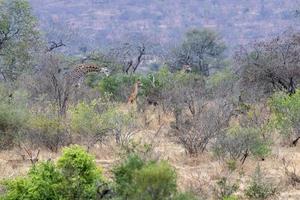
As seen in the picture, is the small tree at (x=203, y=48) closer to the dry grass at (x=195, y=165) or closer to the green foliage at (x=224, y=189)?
the dry grass at (x=195, y=165)

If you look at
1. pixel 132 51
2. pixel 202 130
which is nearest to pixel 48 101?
pixel 202 130

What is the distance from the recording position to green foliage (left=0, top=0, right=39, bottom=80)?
66.3ft

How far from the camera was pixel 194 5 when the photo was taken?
77.5 m

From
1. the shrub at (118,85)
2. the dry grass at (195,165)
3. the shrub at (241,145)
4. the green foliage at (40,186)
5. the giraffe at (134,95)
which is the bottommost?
the shrub at (118,85)

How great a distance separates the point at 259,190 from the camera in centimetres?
1002

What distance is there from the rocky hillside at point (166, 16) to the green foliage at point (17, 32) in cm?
4376

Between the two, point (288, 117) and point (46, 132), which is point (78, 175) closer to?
point (46, 132)

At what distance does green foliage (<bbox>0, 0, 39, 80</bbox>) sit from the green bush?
12622 mm

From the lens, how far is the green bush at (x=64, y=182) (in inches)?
307

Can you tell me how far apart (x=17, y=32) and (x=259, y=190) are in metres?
12.2

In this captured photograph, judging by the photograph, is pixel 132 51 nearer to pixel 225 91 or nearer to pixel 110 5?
pixel 225 91

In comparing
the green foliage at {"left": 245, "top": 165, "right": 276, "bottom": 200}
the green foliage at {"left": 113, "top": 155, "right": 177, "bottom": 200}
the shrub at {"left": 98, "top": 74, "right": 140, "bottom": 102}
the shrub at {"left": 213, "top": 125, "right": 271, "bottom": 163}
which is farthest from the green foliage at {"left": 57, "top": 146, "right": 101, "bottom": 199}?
the shrub at {"left": 98, "top": 74, "right": 140, "bottom": 102}

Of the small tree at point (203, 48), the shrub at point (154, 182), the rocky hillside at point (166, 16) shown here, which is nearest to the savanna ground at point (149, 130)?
the shrub at point (154, 182)

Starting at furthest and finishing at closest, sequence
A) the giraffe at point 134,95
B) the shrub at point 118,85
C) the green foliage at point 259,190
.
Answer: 1. the shrub at point 118,85
2. the giraffe at point 134,95
3. the green foliage at point 259,190
